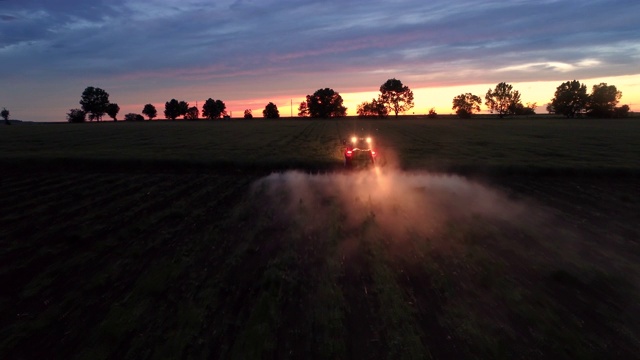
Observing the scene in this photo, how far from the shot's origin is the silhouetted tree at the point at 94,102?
469 feet

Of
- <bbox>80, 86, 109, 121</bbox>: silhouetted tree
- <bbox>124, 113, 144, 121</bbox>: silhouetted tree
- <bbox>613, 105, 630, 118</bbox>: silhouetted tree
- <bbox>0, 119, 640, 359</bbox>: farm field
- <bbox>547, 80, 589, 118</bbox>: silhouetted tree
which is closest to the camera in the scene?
<bbox>0, 119, 640, 359</bbox>: farm field

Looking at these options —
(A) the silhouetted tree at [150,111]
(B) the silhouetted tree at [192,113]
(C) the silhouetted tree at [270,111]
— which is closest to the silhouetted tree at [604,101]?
(C) the silhouetted tree at [270,111]

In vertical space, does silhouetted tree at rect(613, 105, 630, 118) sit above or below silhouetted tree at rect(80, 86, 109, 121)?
below

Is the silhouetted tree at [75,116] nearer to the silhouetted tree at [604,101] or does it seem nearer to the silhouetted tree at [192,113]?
the silhouetted tree at [192,113]

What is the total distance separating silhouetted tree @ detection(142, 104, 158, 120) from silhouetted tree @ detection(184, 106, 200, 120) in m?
16.6

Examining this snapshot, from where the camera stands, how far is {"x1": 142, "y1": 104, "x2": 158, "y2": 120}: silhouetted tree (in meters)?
173

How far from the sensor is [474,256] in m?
9.52

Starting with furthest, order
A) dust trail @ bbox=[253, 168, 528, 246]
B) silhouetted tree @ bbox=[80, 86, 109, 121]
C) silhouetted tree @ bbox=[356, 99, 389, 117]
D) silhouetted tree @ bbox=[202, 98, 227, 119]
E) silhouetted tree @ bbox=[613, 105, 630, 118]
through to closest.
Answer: silhouetted tree @ bbox=[202, 98, 227, 119] < silhouetted tree @ bbox=[356, 99, 389, 117] < silhouetted tree @ bbox=[80, 86, 109, 121] < silhouetted tree @ bbox=[613, 105, 630, 118] < dust trail @ bbox=[253, 168, 528, 246]

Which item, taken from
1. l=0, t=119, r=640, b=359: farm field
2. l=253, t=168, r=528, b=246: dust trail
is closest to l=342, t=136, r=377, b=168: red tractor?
l=253, t=168, r=528, b=246: dust trail

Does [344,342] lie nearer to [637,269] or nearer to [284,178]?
[637,269]

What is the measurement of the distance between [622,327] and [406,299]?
395cm

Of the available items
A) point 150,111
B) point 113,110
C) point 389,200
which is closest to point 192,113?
point 150,111

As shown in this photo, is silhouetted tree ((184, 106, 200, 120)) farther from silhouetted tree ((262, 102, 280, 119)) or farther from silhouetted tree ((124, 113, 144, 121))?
silhouetted tree ((262, 102, 280, 119))

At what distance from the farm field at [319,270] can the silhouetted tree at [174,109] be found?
527 ft
